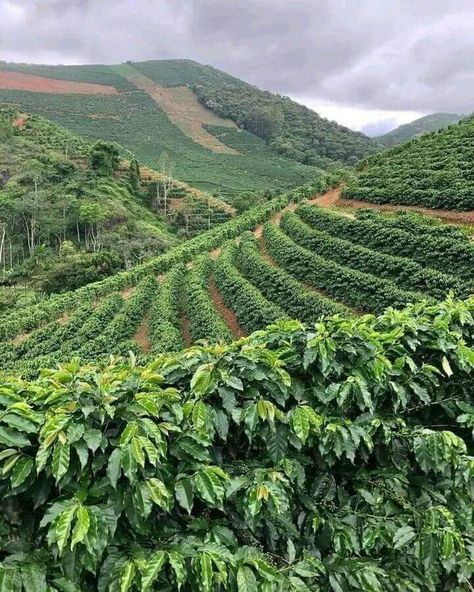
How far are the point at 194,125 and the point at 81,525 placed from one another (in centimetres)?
9701

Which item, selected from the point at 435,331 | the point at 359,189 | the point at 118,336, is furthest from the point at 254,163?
the point at 435,331

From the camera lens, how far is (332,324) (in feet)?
11.0

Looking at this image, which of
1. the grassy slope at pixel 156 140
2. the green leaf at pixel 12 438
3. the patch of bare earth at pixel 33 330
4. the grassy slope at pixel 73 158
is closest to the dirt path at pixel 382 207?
the patch of bare earth at pixel 33 330

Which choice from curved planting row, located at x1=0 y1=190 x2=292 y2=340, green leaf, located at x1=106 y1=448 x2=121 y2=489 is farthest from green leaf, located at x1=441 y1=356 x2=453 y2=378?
curved planting row, located at x1=0 y1=190 x2=292 y2=340

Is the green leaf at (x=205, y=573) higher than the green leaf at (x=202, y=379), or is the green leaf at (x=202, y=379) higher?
the green leaf at (x=202, y=379)

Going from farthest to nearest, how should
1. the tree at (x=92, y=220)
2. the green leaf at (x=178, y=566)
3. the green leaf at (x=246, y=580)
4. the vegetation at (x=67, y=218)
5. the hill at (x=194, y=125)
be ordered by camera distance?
1. the hill at (x=194, y=125)
2. the tree at (x=92, y=220)
3. the vegetation at (x=67, y=218)
4. the green leaf at (x=246, y=580)
5. the green leaf at (x=178, y=566)

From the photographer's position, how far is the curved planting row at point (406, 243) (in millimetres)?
15883

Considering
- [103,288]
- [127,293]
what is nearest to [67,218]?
[103,288]

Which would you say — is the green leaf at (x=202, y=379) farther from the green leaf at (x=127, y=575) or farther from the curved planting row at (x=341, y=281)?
the curved planting row at (x=341, y=281)

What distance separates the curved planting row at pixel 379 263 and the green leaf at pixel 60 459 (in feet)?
38.3

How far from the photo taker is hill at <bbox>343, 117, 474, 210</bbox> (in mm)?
20312

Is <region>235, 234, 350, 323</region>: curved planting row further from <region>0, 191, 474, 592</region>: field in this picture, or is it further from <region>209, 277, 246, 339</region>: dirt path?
<region>0, 191, 474, 592</region>: field

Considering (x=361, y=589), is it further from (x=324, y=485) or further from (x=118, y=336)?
(x=118, y=336)

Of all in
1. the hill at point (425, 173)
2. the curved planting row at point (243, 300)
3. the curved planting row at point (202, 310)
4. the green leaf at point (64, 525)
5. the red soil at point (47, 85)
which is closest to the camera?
the green leaf at point (64, 525)
